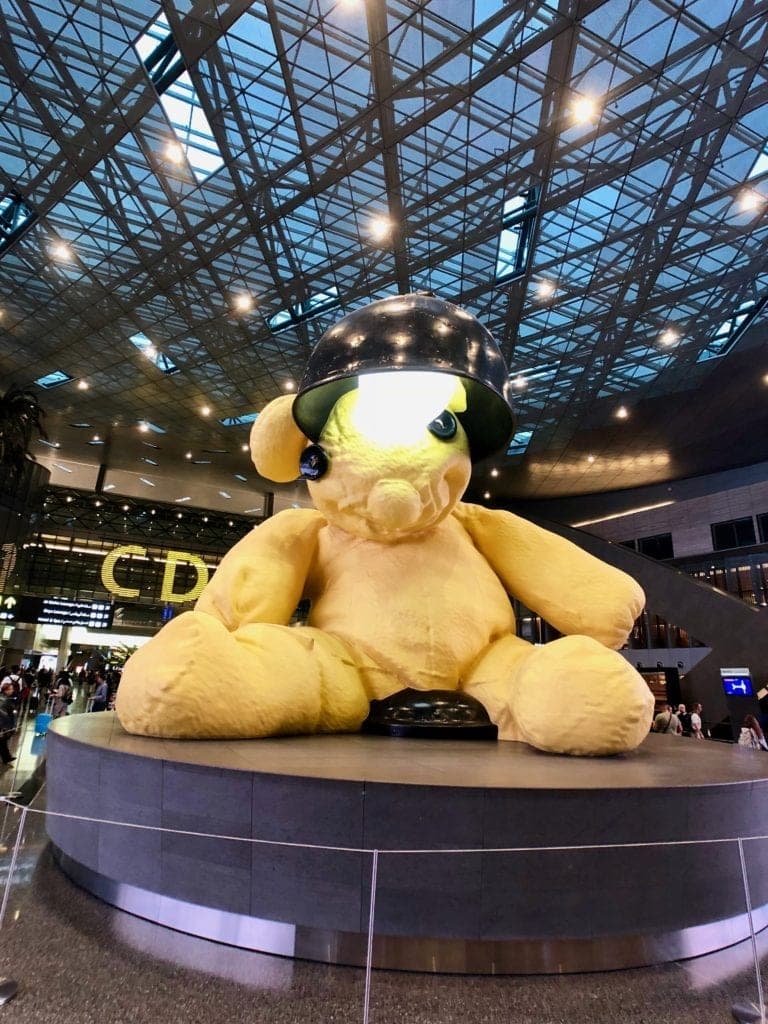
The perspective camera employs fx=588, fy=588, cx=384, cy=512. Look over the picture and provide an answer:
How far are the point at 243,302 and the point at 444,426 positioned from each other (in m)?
12.5

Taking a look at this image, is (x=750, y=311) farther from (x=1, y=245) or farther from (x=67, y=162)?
(x=1, y=245)

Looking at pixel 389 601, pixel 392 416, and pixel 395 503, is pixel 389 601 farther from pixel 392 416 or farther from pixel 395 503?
pixel 392 416

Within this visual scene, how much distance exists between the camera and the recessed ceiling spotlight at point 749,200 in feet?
35.3

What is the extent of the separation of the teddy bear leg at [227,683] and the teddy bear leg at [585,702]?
1078 mm

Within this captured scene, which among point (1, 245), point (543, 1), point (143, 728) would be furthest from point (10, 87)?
point (143, 728)

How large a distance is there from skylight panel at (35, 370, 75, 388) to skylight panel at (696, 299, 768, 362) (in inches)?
737

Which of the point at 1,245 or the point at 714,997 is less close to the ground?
the point at 1,245

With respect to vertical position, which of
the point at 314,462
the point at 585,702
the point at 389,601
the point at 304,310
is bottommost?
the point at 585,702

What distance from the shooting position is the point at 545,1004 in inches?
72.0

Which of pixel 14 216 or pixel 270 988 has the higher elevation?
pixel 14 216

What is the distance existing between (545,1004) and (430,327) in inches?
111

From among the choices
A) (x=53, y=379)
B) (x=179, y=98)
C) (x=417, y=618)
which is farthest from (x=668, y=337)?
(x=53, y=379)

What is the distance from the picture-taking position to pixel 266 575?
3596 mm

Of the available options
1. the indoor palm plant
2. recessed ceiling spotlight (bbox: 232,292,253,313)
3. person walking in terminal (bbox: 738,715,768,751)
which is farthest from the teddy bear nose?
the indoor palm plant
